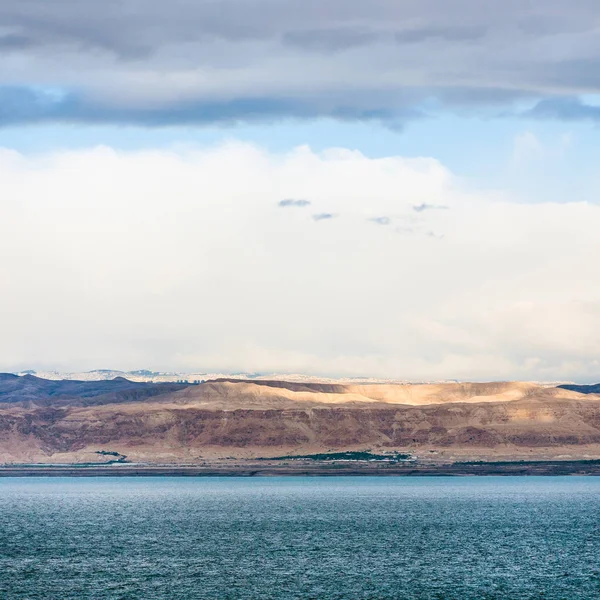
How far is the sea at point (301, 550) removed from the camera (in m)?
75.5

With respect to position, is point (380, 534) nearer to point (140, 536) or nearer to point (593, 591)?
point (140, 536)

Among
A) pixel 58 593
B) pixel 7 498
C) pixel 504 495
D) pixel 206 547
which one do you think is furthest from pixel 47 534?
pixel 504 495

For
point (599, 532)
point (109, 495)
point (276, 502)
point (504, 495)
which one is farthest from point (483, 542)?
point (109, 495)

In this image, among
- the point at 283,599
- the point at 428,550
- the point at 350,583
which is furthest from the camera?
the point at 428,550

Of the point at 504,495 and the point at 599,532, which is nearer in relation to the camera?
the point at 599,532

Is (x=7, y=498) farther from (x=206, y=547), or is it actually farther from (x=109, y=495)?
(x=206, y=547)

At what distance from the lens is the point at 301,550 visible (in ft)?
323

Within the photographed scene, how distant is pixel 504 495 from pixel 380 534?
82.0 m

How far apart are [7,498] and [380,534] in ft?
319

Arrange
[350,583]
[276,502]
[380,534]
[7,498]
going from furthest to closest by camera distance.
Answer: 1. [7,498]
2. [276,502]
3. [380,534]
4. [350,583]

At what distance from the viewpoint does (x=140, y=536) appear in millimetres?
111750

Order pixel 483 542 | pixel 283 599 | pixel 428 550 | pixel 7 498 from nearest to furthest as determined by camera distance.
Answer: pixel 283 599 → pixel 428 550 → pixel 483 542 → pixel 7 498

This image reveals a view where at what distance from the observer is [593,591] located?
241 ft

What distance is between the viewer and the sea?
7550 cm
